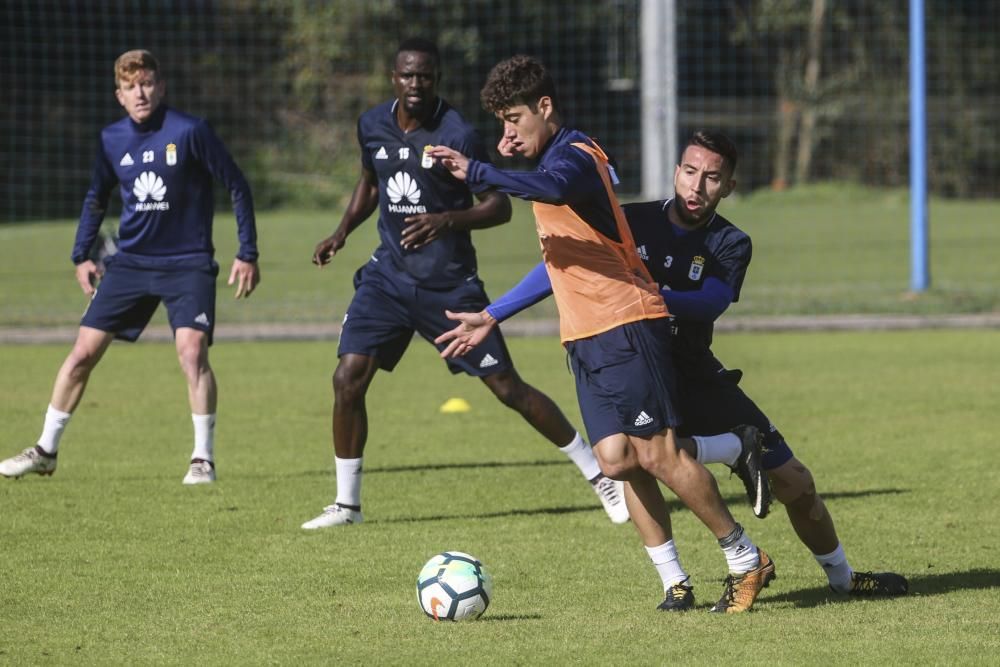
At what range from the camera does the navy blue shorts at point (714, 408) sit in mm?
5828

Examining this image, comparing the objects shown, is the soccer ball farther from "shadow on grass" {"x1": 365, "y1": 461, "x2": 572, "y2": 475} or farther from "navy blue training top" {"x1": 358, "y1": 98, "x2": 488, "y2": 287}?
"shadow on grass" {"x1": 365, "y1": 461, "x2": 572, "y2": 475}

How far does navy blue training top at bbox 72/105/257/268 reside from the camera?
8766mm

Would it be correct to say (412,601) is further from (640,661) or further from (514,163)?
(514,163)

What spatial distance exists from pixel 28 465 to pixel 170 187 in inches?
66.6

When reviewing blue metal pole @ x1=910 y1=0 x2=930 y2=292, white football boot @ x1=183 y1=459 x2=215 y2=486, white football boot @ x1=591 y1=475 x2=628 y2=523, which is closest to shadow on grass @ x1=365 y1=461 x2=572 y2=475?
white football boot @ x1=183 y1=459 x2=215 y2=486

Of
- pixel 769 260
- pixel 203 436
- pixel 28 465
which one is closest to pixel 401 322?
pixel 203 436

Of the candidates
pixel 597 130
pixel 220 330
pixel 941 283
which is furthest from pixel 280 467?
pixel 597 130

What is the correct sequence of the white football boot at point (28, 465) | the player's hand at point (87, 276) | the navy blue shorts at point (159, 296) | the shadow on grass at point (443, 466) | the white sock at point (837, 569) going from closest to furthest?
the white sock at point (837, 569)
the white football boot at point (28, 465)
the navy blue shorts at point (159, 296)
the player's hand at point (87, 276)
the shadow on grass at point (443, 466)

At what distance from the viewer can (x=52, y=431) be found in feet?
28.4

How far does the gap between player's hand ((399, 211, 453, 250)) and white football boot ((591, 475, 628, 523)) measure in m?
1.62

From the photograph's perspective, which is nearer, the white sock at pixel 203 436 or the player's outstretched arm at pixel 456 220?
A: the player's outstretched arm at pixel 456 220

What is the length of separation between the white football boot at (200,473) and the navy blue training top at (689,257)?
3.69m

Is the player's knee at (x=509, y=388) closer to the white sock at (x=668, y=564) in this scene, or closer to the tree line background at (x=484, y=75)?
the white sock at (x=668, y=564)

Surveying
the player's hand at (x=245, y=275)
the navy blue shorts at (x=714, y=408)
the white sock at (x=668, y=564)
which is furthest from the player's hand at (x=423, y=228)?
the player's hand at (x=245, y=275)
